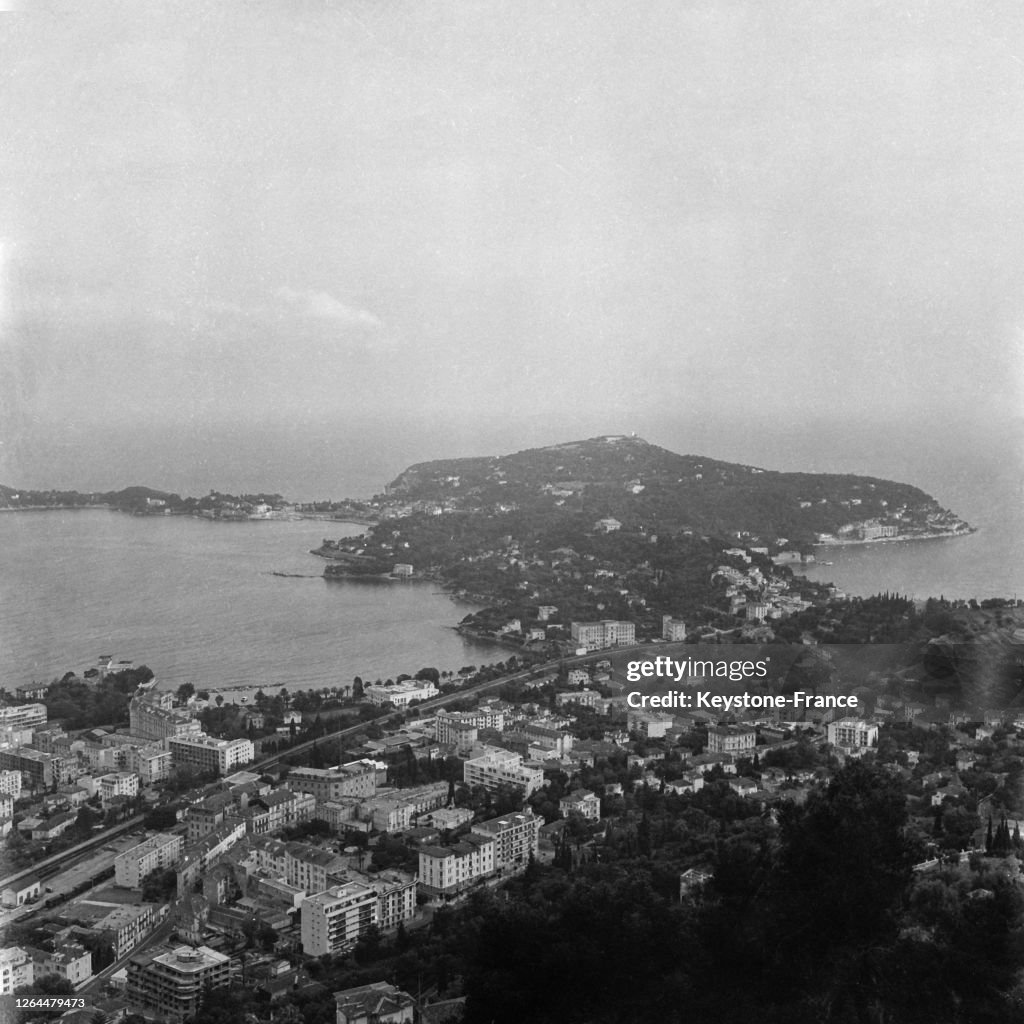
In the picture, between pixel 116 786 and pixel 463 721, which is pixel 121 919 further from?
pixel 463 721

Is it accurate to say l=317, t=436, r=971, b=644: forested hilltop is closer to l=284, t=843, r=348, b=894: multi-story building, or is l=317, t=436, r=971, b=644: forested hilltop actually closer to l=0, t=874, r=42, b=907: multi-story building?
l=284, t=843, r=348, b=894: multi-story building

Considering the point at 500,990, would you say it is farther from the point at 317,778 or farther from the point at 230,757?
the point at 230,757

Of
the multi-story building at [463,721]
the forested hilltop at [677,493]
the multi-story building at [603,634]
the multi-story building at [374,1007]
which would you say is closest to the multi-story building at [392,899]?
the multi-story building at [374,1007]

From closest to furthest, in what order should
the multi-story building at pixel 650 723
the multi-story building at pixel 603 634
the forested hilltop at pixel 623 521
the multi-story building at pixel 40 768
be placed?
1. the multi-story building at pixel 40 768
2. the multi-story building at pixel 650 723
3. the multi-story building at pixel 603 634
4. the forested hilltop at pixel 623 521

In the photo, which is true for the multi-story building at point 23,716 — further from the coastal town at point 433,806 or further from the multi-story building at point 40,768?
the multi-story building at point 40,768

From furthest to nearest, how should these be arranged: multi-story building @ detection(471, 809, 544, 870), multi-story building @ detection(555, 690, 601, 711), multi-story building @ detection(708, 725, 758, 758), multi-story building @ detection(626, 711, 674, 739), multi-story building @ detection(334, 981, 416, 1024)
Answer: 1. multi-story building @ detection(555, 690, 601, 711)
2. multi-story building @ detection(626, 711, 674, 739)
3. multi-story building @ detection(708, 725, 758, 758)
4. multi-story building @ detection(471, 809, 544, 870)
5. multi-story building @ detection(334, 981, 416, 1024)

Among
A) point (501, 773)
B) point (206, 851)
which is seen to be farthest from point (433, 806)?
point (206, 851)

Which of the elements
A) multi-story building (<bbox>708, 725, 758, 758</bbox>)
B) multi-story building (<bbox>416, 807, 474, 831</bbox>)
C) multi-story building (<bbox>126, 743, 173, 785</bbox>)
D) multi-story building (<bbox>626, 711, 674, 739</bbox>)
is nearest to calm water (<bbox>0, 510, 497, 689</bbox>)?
multi-story building (<bbox>126, 743, 173, 785</bbox>)
